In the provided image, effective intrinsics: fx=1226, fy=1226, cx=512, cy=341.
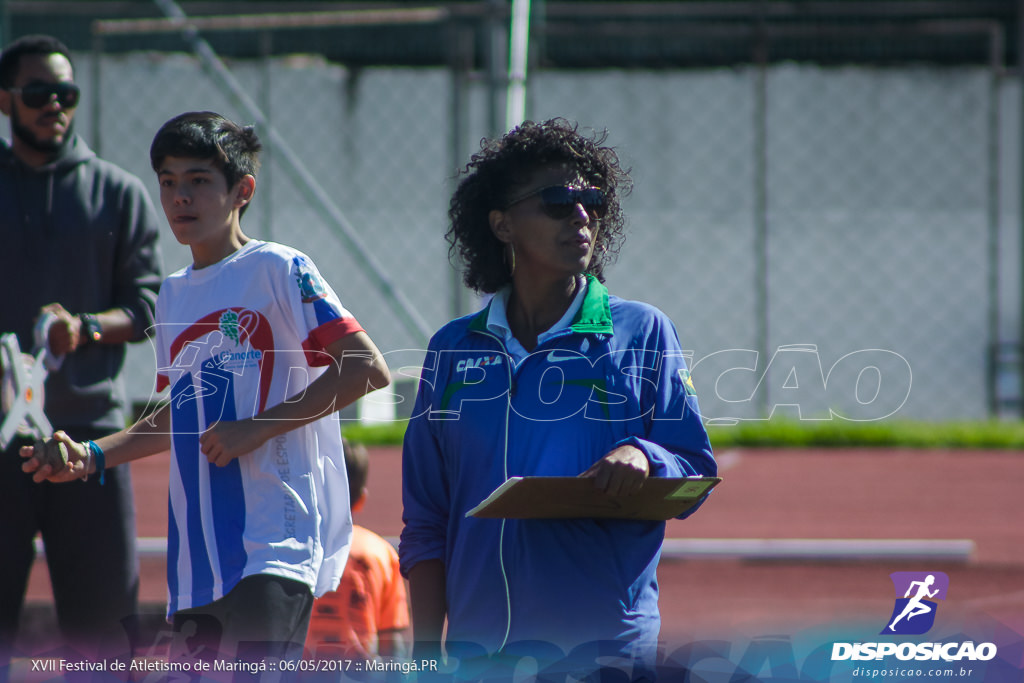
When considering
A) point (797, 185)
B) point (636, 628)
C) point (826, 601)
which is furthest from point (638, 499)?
point (797, 185)

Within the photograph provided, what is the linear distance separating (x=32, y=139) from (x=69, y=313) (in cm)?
54

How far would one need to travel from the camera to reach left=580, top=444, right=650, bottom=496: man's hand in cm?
238

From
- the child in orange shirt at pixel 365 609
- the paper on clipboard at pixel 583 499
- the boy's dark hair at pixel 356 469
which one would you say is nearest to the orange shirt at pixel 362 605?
the child in orange shirt at pixel 365 609

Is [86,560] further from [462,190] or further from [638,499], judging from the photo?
[638,499]

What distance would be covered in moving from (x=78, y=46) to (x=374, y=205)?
2658 millimetres

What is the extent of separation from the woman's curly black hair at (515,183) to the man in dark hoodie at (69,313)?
1.14 meters

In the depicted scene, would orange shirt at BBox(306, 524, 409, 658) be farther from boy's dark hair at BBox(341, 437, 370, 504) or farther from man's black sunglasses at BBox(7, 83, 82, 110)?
man's black sunglasses at BBox(7, 83, 82, 110)

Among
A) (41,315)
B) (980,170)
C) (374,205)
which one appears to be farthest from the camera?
(980,170)

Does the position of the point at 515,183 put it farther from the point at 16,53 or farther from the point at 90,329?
the point at 16,53

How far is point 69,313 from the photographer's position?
3.55m

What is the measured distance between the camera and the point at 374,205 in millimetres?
10453

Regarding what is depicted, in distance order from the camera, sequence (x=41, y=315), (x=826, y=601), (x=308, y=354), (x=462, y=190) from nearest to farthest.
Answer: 1. (x=308, y=354)
2. (x=462, y=190)
3. (x=41, y=315)
4. (x=826, y=601)

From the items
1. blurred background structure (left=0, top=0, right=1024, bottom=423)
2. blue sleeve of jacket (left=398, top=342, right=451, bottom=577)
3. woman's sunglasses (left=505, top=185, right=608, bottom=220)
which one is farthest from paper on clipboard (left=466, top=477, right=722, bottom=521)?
blurred background structure (left=0, top=0, right=1024, bottom=423)

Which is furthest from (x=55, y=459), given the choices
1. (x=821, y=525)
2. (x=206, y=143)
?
(x=821, y=525)
